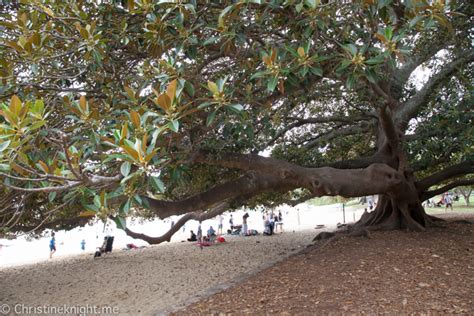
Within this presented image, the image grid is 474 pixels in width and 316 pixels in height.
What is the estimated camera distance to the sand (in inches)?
233

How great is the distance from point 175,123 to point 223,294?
3.62 meters

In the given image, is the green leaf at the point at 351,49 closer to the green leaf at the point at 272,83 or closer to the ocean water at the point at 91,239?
the green leaf at the point at 272,83

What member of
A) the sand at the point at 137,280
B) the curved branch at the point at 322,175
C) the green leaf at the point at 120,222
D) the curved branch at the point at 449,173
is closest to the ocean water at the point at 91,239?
the sand at the point at 137,280

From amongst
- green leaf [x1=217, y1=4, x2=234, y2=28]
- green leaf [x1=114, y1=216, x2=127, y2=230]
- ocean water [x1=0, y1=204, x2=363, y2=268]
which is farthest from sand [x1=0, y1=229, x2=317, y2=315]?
green leaf [x1=217, y1=4, x2=234, y2=28]

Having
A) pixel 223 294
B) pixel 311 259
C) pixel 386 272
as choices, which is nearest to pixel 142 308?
pixel 223 294

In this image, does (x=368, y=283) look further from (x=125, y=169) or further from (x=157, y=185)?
(x=125, y=169)

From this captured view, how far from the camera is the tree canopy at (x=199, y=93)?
81.1 inches

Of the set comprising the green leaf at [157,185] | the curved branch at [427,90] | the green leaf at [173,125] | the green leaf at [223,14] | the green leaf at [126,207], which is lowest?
the green leaf at [126,207]

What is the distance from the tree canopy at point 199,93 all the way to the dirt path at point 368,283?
1017mm

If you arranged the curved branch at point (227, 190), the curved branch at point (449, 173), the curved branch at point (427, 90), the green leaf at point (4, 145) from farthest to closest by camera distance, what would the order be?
the curved branch at point (449, 173), the curved branch at point (427, 90), the curved branch at point (227, 190), the green leaf at point (4, 145)

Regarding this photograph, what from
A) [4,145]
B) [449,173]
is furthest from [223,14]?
[449,173]

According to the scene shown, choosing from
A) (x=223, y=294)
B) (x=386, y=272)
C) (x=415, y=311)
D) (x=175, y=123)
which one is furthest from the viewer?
(x=223, y=294)

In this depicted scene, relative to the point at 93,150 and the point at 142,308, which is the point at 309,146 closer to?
the point at 142,308

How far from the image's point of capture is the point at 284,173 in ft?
16.6
